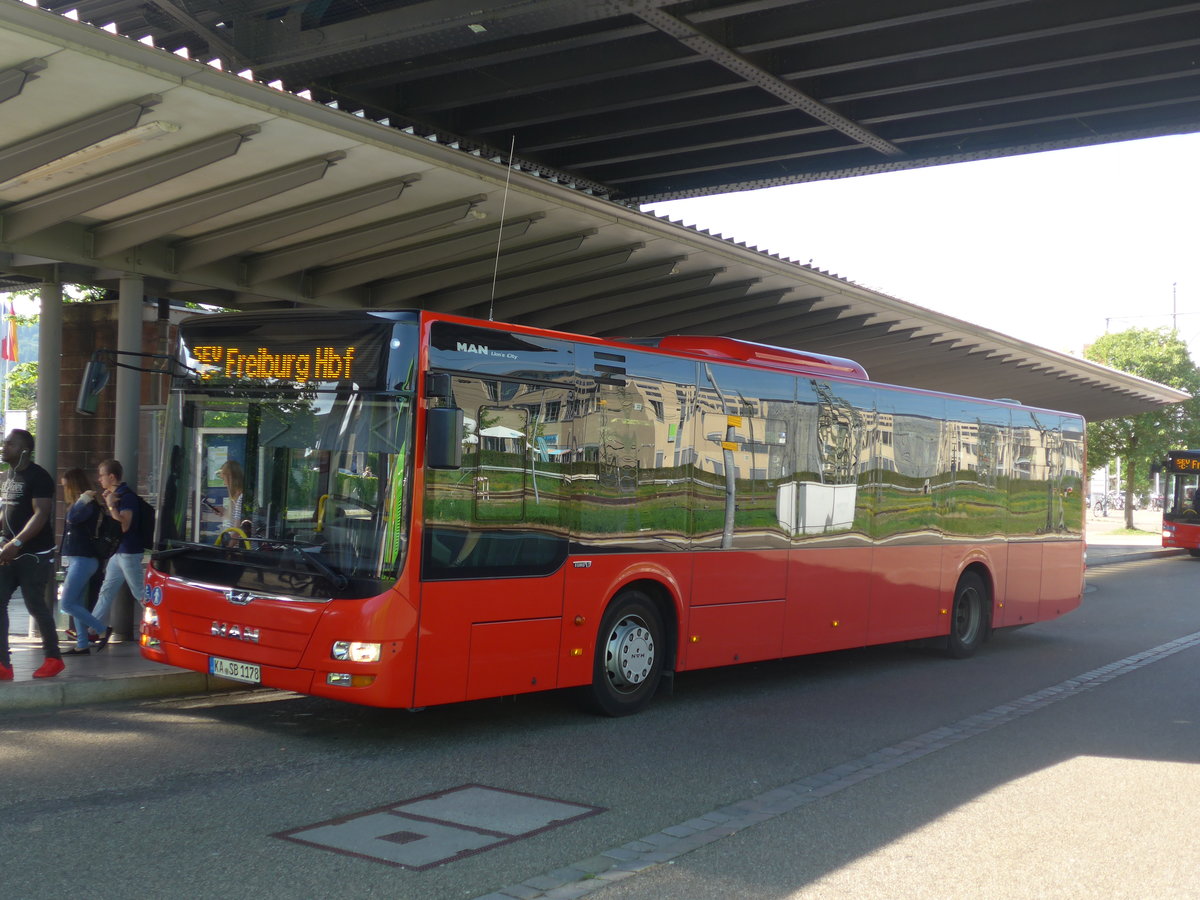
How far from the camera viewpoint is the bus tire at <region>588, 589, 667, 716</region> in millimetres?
8797

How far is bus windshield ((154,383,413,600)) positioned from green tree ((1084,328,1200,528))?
3716 centimetres

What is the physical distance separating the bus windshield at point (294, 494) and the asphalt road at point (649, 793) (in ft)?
3.78

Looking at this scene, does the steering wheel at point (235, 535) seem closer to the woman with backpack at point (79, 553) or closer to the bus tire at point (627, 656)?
the bus tire at point (627, 656)

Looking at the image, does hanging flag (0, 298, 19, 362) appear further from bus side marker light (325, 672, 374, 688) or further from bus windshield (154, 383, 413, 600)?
bus side marker light (325, 672, 374, 688)

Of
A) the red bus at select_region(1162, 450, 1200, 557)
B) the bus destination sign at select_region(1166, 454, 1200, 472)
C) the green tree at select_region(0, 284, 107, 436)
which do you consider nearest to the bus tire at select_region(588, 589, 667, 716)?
the green tree at select_region(0, 284, 107, 436)

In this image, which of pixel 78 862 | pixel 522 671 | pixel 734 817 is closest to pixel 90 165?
pixel 522 671

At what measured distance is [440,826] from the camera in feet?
19.3

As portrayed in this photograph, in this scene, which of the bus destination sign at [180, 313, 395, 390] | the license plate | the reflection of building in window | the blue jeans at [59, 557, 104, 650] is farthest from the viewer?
the reflection of building in window

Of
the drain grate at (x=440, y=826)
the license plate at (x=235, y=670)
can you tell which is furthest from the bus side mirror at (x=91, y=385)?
the drain grate at (x=440, y=826)

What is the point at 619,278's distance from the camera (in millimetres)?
14367

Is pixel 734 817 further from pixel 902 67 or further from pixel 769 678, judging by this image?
pixel 902 67

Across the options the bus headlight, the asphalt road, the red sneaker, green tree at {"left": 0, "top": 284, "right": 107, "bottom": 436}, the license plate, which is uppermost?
green tree at {"left": 0, "top": 284, "right": 107, "bottom": 436}

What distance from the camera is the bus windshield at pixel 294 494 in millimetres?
7340

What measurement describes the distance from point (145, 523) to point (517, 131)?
9.25 m
